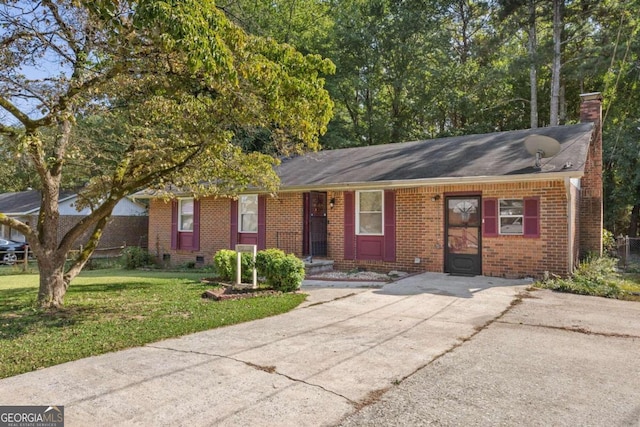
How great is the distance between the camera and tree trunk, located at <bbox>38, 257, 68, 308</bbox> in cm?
686

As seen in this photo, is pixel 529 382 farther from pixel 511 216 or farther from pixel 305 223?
pixel 305 223

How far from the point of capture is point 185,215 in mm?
16297

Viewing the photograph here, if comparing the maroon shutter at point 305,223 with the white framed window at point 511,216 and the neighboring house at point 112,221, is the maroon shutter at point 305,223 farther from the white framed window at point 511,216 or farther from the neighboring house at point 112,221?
the neighboring house at point 112,221

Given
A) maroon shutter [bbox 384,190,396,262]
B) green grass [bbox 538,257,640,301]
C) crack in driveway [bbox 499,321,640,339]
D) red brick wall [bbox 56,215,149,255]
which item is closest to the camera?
crack in driveway [bbox 499,321,640,339]

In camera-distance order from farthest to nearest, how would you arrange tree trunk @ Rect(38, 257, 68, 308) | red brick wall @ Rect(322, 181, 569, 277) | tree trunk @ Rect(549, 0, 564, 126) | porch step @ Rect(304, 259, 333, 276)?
tree trunk @ Rect(549, 0, 564, 126), porch step @ Rect(304, 259, 333, 276), red brick wall @ Rect(322, 181, 569, 277), tree trunk @ Rect(38, 257, 68, 308)

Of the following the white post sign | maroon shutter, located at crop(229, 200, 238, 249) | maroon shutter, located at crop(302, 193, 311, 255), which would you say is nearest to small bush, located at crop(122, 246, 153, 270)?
maroon shutter, located at crop(229, 200, 238, 249)

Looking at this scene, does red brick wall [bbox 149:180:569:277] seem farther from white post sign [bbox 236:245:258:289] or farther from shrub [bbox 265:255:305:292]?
white post sign [bbox 236:245:258:289]

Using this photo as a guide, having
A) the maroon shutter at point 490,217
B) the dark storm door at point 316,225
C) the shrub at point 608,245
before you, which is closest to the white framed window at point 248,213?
the dark storm door at point 316,225

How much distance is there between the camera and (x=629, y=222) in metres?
24.4

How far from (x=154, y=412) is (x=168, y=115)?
5453mm

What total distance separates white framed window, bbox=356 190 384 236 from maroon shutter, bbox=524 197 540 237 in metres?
3.63

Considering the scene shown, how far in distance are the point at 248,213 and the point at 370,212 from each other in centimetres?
453

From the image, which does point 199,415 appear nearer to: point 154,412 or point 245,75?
point 154,412

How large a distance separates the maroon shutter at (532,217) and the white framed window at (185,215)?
1134cm
